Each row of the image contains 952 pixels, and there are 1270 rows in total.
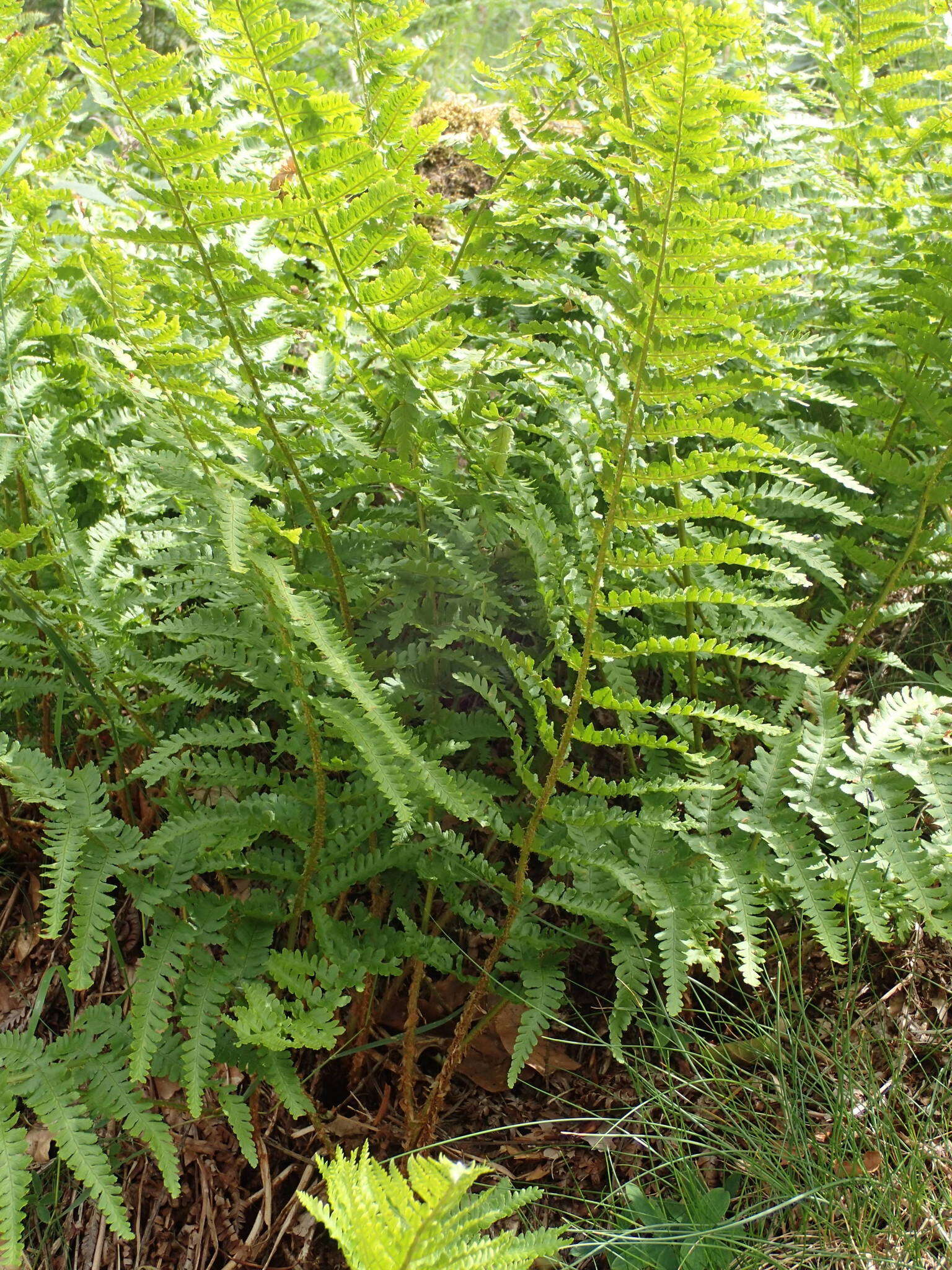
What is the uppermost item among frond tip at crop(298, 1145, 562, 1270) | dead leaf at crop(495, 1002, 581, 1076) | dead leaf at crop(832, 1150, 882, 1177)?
frond tip at crop(298, 1145, 562, 1270)

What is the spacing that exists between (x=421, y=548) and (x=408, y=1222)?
1.06 m

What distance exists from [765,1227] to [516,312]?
1.78 m

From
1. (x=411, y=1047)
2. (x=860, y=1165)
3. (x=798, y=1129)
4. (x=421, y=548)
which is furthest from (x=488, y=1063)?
(x=421, y=548)

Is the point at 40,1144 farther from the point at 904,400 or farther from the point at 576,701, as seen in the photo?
the point at 904,400

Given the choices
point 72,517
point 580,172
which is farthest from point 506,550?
point 72,517

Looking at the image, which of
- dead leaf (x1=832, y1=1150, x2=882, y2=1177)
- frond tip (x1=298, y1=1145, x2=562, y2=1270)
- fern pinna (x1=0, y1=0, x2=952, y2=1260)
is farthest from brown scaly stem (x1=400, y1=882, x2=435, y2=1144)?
dead leaf (x1=832, y1=1150, x2=882, y2=1177)

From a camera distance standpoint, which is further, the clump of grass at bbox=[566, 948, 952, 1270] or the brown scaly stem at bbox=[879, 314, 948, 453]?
the brown scaly stem at bbox=[879, 314, 948, 453]

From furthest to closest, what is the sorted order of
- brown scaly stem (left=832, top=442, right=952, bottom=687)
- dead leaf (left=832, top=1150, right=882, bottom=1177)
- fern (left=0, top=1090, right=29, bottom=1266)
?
1. brown scaly stem (left=832, top=442, right=952, bottom=687)
2. dead leaf (left=832, top=1150, right=882, bottom=1177)
3. fern (left=0, top=1090, right=29, bottom=1266)

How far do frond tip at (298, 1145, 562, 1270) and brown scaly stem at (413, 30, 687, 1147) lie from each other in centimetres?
49

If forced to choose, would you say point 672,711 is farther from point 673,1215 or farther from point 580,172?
point 580,172

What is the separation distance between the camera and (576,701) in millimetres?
1522

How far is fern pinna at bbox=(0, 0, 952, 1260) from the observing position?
4.61 ft

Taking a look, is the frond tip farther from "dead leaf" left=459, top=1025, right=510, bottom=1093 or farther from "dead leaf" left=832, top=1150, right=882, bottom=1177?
"dead leaf" left=459, top=1025, right=510, bottom=1093

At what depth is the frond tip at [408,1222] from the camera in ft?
3.25
